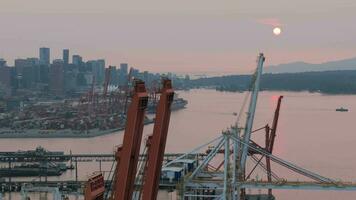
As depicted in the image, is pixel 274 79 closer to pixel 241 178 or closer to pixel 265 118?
pixel 265 118

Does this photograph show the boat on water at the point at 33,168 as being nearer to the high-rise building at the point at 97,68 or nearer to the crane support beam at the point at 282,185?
the crane support beam at the point at 282,185

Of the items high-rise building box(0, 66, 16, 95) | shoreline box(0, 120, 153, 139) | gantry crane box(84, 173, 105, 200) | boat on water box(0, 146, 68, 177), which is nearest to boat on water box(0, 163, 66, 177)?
boat on water box(0, 146, 68, 177)

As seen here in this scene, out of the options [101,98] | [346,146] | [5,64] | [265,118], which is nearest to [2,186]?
[346,146]

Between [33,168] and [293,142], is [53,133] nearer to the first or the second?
[33,168]

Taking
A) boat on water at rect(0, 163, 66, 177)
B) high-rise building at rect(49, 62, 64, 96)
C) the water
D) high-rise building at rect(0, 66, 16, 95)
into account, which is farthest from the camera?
high-rise building at rect(0, 66, 16, 95)

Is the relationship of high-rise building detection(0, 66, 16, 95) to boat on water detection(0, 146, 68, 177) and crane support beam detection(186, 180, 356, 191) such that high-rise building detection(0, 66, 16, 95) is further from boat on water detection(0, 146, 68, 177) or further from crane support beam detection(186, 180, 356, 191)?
crane support beam detection(186, 180, 356, 191)

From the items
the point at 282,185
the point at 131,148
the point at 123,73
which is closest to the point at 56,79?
the point at 123,73
